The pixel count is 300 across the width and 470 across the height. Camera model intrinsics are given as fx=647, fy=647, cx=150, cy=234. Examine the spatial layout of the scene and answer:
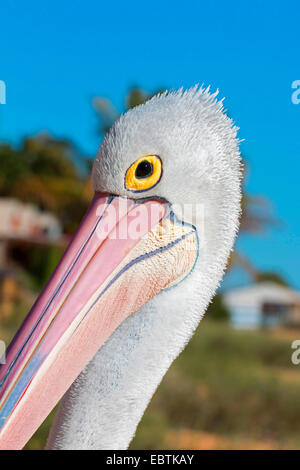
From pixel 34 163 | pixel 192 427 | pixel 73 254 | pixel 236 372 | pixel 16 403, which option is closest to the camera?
pixel 16 403

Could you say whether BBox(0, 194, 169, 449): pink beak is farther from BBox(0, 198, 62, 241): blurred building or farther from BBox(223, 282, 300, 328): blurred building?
BBox(223, 282, 300, 328): blurred building

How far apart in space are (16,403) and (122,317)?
420mm

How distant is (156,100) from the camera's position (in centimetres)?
212

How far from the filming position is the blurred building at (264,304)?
32.2 m

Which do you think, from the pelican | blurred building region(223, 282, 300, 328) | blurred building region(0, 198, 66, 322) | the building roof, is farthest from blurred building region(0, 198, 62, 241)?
the pelican

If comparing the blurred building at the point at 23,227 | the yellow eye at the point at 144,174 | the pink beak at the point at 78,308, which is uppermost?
the blurred building at the point at 23,227

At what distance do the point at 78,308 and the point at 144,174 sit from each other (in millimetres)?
471

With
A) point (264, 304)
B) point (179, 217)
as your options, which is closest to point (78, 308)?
point (179, 217)

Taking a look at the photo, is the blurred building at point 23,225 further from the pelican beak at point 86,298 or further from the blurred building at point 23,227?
the pelican beak at point 86,298

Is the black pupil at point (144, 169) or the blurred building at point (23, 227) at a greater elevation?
the blurred building at point (23, 227)

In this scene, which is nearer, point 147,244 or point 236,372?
point 147,244

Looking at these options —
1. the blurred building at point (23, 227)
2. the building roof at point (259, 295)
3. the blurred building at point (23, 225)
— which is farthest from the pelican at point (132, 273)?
the building roof at point (259, 295)
